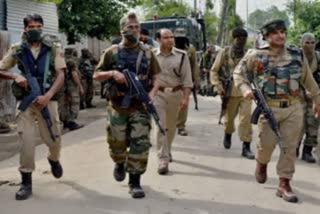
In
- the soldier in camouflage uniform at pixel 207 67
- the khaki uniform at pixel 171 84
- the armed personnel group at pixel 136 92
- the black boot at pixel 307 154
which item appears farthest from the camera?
the soldier in camouflage uniform at pixel 207 67

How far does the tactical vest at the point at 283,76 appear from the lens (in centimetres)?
561

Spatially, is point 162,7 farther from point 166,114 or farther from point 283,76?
point 283,76

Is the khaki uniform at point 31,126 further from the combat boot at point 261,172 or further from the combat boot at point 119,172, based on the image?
the combat boot at point 261,172

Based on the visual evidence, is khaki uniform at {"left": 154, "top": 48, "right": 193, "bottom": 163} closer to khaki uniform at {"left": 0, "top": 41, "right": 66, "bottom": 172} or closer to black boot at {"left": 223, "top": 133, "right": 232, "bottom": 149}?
khaki uniform at {"left": 0, "top": 41, "right": 66, "bottom": 172}

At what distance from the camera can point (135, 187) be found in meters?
5.76

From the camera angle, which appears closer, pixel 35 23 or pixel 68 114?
pixel 35 23

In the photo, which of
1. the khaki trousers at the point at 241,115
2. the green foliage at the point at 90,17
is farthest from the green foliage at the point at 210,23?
the khaki trousers at the point at 241,115

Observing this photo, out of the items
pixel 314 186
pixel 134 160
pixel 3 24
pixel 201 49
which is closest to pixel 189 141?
pixel 314 186

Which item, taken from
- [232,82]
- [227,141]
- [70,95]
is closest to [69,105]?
[70,95]

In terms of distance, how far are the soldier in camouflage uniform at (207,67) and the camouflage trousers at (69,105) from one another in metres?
7.24

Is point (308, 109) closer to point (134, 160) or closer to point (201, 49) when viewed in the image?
point (134, 160)

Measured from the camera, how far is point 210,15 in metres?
48.9

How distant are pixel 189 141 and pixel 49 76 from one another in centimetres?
411

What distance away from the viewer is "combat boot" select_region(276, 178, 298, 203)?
568 centimetres
